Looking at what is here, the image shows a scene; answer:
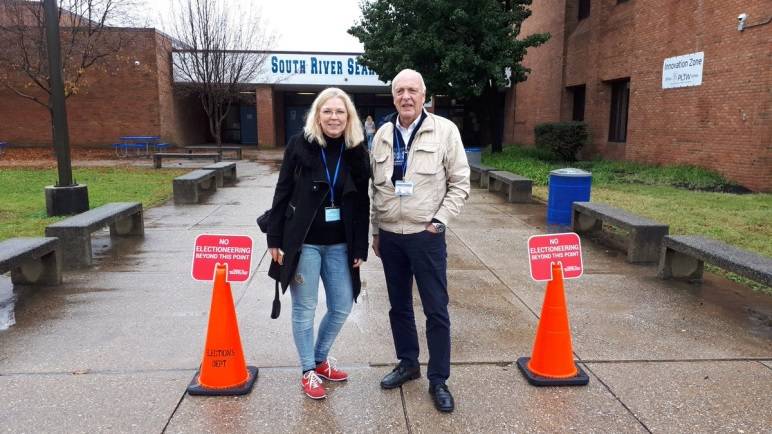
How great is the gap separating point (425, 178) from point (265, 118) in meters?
26.5

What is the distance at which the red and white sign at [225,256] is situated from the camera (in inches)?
139

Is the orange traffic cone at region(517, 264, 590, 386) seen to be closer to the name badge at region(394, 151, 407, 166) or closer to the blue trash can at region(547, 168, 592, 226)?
the name badge at region(394, 151, 407, 166)

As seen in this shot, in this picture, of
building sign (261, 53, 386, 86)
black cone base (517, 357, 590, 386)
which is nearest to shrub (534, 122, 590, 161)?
building sign (261, 53, 386, 86)

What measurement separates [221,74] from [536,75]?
13263 millimetres

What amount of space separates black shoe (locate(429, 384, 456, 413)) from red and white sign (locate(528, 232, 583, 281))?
0.92m

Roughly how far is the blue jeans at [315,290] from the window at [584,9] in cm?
2045

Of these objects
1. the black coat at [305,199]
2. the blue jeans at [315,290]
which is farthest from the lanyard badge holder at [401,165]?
the blue jeans at [315,290]

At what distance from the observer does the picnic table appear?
78.0ft

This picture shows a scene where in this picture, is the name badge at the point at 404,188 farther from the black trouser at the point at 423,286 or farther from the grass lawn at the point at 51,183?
the grass lawn at the point at 51,183

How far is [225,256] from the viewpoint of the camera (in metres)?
3.56

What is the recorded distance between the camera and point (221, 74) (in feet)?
73.8

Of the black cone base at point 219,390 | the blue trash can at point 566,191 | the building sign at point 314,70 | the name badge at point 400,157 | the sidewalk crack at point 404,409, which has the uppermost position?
the building sign at point 314,70

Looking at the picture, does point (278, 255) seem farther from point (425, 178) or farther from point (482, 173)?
point (482, 173)

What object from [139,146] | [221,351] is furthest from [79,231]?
[139,146]
